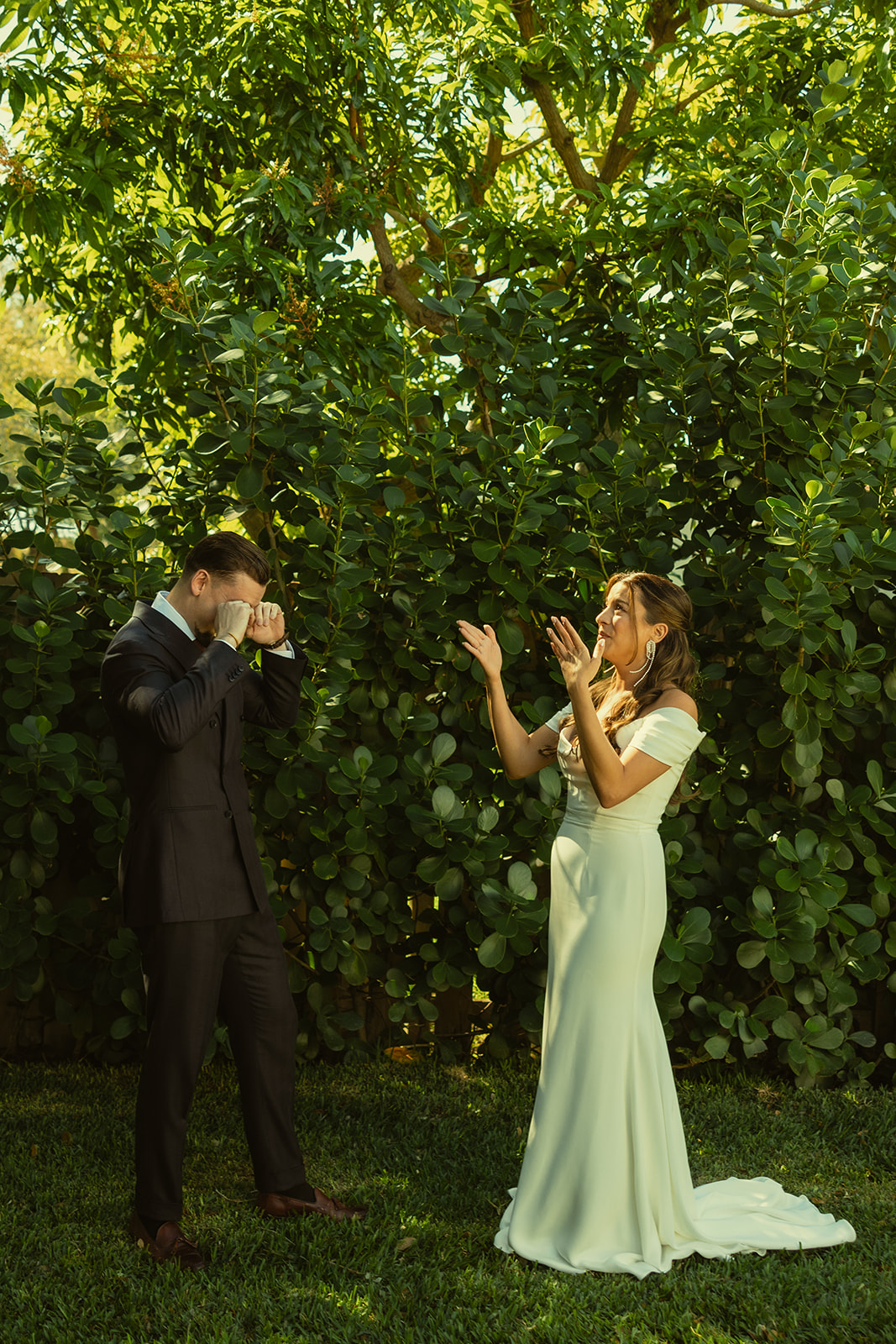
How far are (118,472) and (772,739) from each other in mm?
2762

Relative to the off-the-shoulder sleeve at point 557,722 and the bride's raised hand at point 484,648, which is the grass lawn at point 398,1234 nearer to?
the off-the-shoulder sleeve at point 557,722

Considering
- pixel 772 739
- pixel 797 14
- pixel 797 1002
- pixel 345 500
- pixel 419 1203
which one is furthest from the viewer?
pixel 797 14

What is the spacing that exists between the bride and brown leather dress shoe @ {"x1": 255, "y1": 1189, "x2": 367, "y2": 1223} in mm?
481

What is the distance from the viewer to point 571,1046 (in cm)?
314

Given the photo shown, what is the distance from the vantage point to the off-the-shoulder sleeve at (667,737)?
120 inches

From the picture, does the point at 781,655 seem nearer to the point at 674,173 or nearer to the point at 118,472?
the point at 118,472

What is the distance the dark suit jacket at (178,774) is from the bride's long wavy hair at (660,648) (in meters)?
1.13

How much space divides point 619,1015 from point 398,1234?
3.06 feet

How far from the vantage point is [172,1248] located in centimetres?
303

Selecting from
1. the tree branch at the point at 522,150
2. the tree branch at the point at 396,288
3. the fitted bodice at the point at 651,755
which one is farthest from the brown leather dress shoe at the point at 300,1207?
the tree branch at the point at 522,150

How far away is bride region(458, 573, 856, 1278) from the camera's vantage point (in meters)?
3.05

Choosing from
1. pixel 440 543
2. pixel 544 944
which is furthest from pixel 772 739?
pixel 440 543

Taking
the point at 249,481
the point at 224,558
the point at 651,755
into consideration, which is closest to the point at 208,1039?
the point at 224,558

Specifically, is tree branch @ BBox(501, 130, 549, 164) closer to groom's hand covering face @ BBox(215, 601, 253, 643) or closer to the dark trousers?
groom's hand covering face @ BBox(215, 601, 253, 643)
